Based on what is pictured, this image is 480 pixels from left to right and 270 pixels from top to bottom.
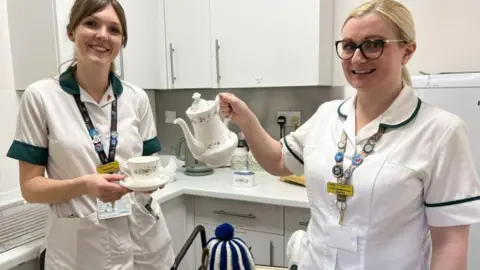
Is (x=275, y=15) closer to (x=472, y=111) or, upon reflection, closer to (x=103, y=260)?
(x=472, y=111)

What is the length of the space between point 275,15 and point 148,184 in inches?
53.3

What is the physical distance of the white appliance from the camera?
1551 mm

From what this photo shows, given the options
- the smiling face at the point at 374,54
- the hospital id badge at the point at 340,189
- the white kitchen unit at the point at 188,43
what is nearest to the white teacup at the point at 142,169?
the hospital id badge at the point at 340,189

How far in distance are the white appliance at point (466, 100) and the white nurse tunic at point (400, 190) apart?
2.29 ft

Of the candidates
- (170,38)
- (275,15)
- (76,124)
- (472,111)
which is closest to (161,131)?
(170,38)

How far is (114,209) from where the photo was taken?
124 centimetres

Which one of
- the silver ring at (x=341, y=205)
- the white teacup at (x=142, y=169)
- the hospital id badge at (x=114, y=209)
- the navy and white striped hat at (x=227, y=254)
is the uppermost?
the white teacup at (x=142, y=169)

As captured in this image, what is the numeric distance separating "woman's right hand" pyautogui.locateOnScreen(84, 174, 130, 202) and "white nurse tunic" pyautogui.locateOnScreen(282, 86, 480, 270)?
1.76ft

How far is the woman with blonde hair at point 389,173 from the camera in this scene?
2.95ft

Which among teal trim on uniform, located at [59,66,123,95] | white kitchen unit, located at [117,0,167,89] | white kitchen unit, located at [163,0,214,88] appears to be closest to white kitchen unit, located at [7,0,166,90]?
white kitchen unit, located at [117,0,167,89]

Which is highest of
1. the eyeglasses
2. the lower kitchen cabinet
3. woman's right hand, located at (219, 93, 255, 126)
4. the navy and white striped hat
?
the eyeglasses

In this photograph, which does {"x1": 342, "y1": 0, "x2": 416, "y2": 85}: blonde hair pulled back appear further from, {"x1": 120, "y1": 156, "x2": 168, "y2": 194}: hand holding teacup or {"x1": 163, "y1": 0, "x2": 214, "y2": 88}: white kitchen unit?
{"x1": 163, "y1": 0, "x2": 214, "y2": 88}: white kitchen unit

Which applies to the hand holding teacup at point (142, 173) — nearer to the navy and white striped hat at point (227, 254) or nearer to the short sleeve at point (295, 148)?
the navy and white striped hat at point (227, 254)

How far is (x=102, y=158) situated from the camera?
1.22m
